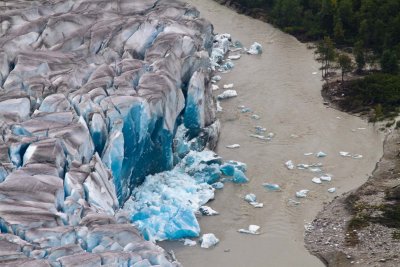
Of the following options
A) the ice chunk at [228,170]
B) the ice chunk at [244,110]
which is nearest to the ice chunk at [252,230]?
the ice chunk at [228,170]

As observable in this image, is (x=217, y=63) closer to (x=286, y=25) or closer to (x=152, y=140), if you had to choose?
(x=286, y=25)

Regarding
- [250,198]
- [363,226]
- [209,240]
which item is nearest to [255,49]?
[250,198]

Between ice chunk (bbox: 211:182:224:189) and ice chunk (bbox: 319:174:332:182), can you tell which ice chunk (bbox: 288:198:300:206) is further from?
ice chunk (bbox: 211:182:224:189)

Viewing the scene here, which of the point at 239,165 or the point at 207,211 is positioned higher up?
the point at 239,165

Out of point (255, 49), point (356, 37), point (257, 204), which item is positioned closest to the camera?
point (257, 204)

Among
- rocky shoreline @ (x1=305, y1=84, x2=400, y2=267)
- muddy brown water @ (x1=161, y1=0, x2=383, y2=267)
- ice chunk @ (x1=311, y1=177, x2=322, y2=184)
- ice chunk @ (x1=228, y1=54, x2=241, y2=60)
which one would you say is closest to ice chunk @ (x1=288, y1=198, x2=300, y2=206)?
muddy brown water @ (x1=161, y1=0, x2=383, y2=267)

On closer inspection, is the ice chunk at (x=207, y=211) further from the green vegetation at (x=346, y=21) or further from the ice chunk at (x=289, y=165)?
the green vegetation at (x=346, y=21)

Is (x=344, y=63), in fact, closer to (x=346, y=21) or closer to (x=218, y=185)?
(x=346, y=21)
